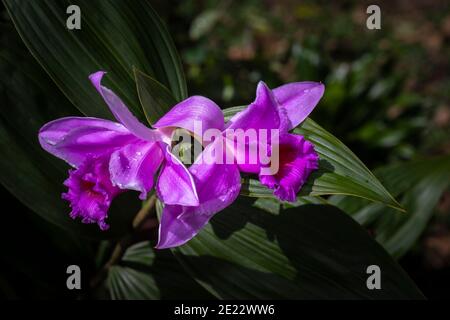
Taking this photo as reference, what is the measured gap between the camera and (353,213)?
1700 millimetres

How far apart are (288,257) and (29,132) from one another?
743mm

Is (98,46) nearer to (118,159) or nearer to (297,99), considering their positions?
(118,159)

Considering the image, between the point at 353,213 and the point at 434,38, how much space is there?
2.06m

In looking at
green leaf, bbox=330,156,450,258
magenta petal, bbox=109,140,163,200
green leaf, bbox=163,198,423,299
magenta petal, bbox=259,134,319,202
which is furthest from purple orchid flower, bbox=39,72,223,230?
green leaf, bbox=330,156,450,258

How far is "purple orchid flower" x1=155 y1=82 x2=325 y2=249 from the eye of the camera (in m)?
0.97

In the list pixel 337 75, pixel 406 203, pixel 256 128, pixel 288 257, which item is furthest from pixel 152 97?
pixel 337 75

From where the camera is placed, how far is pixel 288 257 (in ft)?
4.15

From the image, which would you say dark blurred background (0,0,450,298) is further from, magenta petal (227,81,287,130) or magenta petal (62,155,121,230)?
magenta petal (227,81,287,130)

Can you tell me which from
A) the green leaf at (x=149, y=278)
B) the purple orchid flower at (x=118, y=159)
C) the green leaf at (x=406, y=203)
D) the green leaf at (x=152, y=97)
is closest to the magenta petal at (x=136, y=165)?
the purple orchid flower at (x=118, y=159)

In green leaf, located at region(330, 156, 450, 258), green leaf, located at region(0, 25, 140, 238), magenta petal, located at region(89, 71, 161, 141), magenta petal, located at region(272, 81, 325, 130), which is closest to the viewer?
magenta petal, located at region(89, 71, 161, 141)

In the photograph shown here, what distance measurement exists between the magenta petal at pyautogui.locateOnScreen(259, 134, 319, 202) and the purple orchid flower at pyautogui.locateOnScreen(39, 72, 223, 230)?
15 cm

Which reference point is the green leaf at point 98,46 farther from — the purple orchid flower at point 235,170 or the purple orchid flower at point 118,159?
the purple orchid flower at point 235,170

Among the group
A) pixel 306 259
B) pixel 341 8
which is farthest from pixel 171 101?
pixel 341 8

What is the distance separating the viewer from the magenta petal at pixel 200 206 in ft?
3.23
